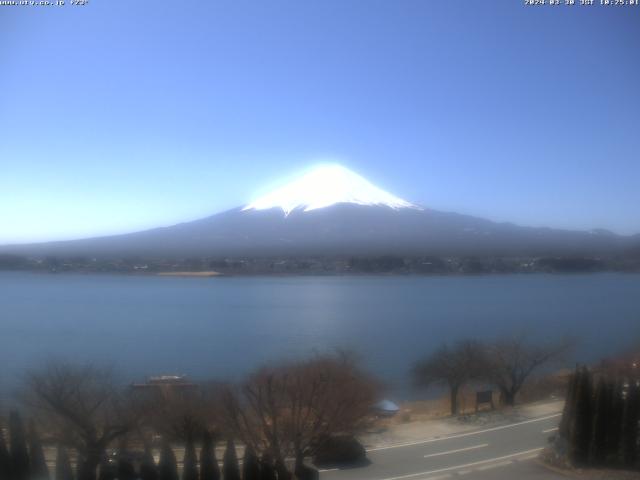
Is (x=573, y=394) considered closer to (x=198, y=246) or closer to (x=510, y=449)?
(x=510, y=449)

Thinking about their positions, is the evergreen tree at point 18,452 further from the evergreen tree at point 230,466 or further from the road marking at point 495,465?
the road marking at point 495,465

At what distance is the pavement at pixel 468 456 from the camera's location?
18.1 ft

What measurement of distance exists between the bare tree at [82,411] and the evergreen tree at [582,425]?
4386 mm

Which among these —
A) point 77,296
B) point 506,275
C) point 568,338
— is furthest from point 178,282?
point 568,338

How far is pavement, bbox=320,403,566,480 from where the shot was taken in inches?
218

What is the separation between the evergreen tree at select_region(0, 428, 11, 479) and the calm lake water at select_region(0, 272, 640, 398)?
18.0ft

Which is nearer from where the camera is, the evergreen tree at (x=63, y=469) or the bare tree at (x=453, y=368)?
the evergreen tree at (x=63, y=469)

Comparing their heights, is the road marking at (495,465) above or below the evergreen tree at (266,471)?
below

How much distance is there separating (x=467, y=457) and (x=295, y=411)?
1945 millimetres

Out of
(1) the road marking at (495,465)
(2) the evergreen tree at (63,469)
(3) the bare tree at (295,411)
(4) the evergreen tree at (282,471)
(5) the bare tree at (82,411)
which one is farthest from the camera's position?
(1) the road marking at (495,465)

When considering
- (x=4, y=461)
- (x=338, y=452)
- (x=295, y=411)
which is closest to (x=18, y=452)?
(x=4, y=461)

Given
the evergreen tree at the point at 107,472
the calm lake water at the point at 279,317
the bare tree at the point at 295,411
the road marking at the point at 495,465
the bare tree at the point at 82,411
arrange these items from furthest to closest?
the calm lake water at the point at 279,317, the road marking at the point at 495,465, the bare tree at the point at 295,411, the bare tree at the point at 82,411, the evergreen tree at the point at 107,472

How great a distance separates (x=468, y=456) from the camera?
6.12 m

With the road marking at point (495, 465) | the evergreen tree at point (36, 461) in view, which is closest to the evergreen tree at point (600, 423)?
the road marking at point (495, 465)
